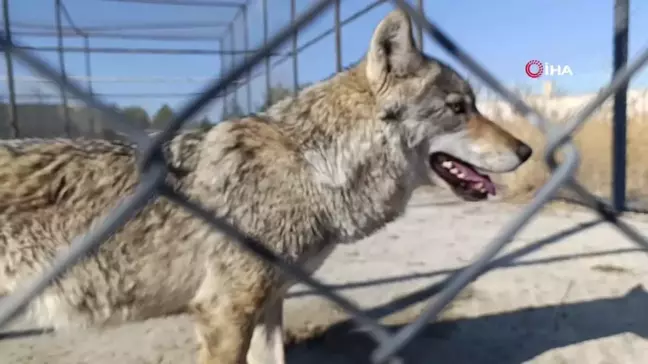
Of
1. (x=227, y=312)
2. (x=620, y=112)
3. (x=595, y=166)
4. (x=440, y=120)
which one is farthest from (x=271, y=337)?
(x=595, y=166)

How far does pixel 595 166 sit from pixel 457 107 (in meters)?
5.51

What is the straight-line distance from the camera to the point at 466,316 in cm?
302

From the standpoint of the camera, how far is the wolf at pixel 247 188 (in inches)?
77.3

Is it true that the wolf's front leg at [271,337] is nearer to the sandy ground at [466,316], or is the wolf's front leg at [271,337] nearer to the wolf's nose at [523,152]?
the sandy ground at [466,316]

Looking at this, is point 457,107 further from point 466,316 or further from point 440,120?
point 466,316

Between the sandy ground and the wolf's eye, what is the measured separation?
3.45ft

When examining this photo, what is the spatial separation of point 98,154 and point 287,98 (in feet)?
2.60

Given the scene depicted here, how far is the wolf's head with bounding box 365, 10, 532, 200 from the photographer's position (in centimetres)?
228

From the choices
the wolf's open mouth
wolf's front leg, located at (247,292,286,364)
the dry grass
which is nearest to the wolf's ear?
the wolf's open mouth

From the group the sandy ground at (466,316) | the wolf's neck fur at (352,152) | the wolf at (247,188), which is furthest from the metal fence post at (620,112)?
the wolf's neck fur at (352,152)

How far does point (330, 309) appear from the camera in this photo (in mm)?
3178

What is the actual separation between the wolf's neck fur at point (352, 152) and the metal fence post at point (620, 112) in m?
1.32

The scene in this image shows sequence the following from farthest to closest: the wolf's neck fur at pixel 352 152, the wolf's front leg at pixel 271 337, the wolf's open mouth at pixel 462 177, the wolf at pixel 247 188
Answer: the wolf's front leg at pixel 271 337 → the wolf's open mouth at pixel 462 177 → the wolf's neck fur at pixel 352 152 → the wolf at pixel 247 188

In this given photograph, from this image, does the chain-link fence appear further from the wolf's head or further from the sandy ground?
the sandy ground
